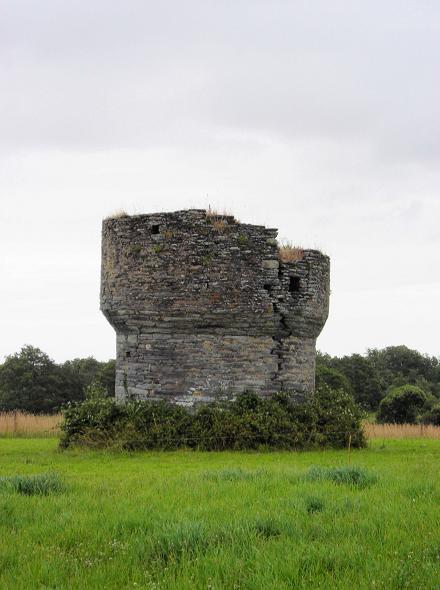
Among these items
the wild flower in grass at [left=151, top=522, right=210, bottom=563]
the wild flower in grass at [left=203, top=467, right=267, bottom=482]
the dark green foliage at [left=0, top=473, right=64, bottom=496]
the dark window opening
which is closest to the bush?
the dark window opening

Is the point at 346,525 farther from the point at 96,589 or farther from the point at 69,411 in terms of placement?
the point at 69,411

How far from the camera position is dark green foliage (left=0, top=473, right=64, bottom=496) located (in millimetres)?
9148

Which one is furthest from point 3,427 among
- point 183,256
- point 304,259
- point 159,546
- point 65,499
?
point 159,546

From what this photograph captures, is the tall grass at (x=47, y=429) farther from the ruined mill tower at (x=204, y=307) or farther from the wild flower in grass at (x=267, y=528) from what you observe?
the wild flower in grass at (x=267, y=528)

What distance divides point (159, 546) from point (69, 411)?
1173 centimetres

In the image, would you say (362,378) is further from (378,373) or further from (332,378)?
(332,378)

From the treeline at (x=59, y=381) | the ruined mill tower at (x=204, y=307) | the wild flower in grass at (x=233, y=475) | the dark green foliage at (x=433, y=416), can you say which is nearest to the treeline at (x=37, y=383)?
the treeline at (x=59, y=381)

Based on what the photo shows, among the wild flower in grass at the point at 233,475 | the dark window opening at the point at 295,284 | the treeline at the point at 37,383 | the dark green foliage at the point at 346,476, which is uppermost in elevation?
the dark window opening at the point at 295,284

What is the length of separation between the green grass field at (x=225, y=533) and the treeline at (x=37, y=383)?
2869 centimetres

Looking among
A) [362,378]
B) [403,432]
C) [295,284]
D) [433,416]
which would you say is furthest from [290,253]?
[362,378]

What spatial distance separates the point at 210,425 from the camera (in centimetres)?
1711

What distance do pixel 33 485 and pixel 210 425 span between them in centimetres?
809

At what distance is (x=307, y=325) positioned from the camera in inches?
732

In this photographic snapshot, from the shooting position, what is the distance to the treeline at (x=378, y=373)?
39.8 m
